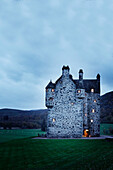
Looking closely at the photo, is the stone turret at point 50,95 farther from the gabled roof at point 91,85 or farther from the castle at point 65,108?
the gabled roof at point 91,85

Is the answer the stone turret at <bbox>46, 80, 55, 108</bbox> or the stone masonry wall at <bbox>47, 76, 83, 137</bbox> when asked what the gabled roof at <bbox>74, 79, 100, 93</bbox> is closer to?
the stone masonry wall at <bbox>47, 76, 83, 137</bbox>

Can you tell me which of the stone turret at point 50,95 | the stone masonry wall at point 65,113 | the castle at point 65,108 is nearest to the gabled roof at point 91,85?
the castle at point 65,108

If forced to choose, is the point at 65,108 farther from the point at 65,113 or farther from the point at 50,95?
the point at 50,95

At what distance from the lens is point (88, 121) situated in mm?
47719

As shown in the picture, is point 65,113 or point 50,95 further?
point 50,95

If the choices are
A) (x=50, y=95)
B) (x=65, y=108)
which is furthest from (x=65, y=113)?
(x=50, y=95)

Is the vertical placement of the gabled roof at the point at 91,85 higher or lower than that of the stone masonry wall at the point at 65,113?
higher

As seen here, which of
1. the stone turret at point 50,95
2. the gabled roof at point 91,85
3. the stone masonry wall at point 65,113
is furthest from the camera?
the gabled roof at point 91,85

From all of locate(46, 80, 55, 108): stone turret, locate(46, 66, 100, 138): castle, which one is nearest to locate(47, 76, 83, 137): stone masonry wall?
locate(46, 66, 100, 138): castle

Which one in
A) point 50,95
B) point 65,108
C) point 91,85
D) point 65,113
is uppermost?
point 91,85

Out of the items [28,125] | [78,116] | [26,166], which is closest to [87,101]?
[78,116]

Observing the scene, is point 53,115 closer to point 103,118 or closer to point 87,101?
point 87,101

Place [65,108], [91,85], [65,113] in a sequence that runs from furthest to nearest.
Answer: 1. [91,85]
2. [65,108]
3. [65,113]

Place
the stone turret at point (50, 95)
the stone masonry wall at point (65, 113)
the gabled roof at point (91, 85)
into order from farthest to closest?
the gabled roof at point (91, 85)
the stone turret at point (50, 95)
the stone masonry wall at point (65, 113)
